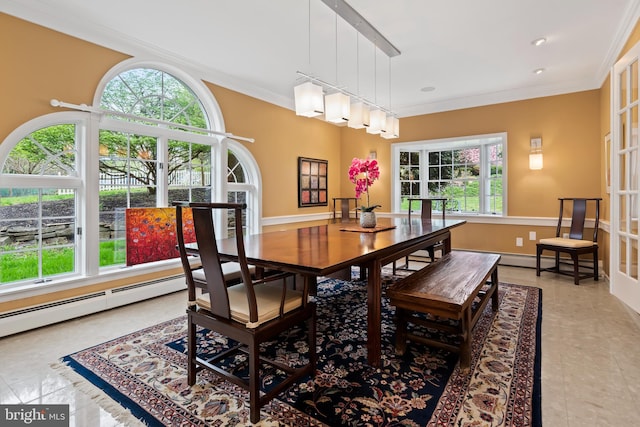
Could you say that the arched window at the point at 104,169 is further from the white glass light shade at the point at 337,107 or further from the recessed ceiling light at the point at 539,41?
the recessed ceiling light at the point at 539,41

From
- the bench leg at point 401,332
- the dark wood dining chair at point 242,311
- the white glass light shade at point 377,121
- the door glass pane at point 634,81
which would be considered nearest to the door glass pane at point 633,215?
the door glass pane at point 634,81

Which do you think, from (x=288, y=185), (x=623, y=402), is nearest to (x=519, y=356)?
(x=623, y=402)

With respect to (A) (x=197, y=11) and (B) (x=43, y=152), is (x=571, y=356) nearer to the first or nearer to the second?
(A) (x=197, y=11)

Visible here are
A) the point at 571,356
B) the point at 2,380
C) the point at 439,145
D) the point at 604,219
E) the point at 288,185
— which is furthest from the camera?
the point at 439,145

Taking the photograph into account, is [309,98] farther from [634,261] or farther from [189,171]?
[634,261]

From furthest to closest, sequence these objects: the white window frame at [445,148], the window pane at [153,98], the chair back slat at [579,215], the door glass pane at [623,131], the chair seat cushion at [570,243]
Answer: the white window frame at [445,148] → the chair back slat at [579,215] → the chair seat cushion at [570,243] → the window pane at [153,98] → the door glass pane at [623,131]

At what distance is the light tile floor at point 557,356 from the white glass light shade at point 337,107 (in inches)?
92.2

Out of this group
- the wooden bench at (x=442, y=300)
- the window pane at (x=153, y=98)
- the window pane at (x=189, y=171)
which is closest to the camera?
the wooden bench at (x=442, y=300)

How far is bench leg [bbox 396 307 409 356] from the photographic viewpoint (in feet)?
7.11

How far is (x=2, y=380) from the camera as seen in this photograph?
1.90 meters

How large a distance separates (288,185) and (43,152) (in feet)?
10.3

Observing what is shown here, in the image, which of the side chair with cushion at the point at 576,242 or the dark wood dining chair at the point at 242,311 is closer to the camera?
the dark wood dining chair at the point at 242,311

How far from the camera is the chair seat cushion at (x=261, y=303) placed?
163 cm

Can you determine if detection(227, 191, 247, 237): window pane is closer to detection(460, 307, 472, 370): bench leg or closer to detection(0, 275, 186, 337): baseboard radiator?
detection(0, 275, 186, 337): baseboard radiator
